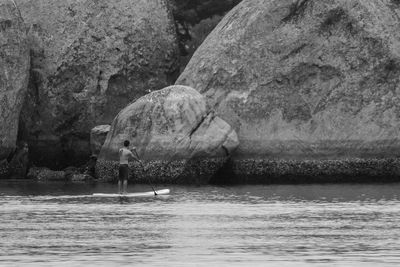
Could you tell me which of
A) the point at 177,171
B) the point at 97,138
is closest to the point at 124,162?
the point at 177,171

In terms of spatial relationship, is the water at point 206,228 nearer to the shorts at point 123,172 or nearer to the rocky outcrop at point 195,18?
the shorts at point 123,172

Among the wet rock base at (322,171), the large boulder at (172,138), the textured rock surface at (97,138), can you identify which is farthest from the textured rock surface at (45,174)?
the wet rock base at (322,171)

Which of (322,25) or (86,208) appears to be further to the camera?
(322,25)

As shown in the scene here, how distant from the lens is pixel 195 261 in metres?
25.8

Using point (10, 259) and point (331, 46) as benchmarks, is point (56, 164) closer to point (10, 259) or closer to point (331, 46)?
point (331, 46)

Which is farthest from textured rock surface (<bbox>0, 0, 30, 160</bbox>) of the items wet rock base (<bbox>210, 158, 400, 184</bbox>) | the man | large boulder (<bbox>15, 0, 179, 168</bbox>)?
wet rock base (<bbox>210, 158, 400, 184</bbox>)

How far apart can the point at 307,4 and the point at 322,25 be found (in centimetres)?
103

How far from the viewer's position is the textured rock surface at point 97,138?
54062 mm

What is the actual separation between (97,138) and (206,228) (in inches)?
877

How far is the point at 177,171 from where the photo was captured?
50250 mm

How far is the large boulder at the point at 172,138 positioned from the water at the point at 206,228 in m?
3.71

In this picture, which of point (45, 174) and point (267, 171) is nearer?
point (267, 171)

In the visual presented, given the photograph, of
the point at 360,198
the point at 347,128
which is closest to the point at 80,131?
the point at 347,128

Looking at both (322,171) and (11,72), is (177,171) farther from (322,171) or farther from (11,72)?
(11,72)
